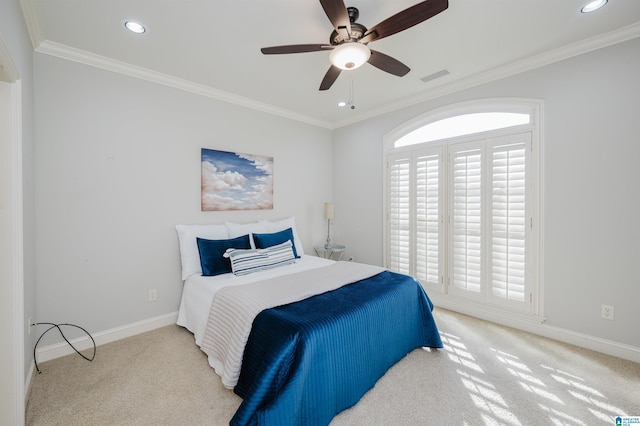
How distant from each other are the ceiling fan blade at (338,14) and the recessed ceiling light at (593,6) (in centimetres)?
176

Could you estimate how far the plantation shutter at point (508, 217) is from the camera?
113 inches

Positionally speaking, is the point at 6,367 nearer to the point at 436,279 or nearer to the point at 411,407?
the point at 411,407

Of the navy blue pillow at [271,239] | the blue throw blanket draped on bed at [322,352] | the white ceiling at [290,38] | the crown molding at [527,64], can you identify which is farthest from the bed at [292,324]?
the crown molding at [527,64]

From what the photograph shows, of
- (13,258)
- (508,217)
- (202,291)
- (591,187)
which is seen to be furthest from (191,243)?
(591,187)

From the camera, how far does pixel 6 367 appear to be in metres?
1.53

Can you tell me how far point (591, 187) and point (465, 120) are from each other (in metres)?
1.41

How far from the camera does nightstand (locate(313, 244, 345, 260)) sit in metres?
4.36

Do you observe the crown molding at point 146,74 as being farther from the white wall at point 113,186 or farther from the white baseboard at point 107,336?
the white baseboard at point 107,336

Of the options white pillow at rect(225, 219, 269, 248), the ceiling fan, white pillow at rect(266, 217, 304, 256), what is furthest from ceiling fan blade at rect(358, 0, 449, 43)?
white pillow at rect(266, 217, 304, 256)

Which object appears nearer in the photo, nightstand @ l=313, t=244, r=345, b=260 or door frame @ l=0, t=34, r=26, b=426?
door frame @ l=0, t=34, r=26, b=426

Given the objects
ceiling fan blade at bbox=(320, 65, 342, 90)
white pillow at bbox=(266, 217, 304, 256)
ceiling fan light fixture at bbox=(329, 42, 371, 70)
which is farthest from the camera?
white pillow at bbox=(266, 217, 304, 256)

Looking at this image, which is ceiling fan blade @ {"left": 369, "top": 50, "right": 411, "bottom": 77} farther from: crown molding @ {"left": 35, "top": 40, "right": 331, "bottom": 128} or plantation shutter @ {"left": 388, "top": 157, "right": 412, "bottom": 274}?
crown molding @ {"left": 35, "top": 40, "right": 331, "bottom": 128}

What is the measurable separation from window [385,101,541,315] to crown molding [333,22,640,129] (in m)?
0.25

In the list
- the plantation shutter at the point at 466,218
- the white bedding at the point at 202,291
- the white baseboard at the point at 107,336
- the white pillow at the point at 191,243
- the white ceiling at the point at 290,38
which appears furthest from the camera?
the plantation shutter at the point at 466,218
